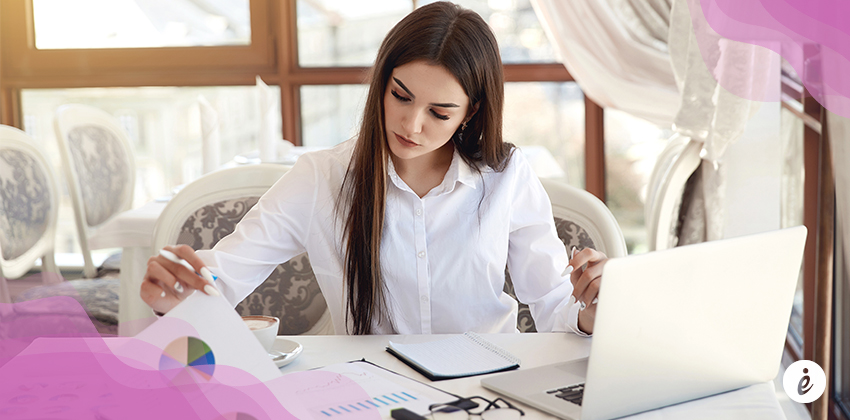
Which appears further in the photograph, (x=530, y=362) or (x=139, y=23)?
(x=139, y=23)

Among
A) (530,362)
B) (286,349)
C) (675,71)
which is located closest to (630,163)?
(675,71)

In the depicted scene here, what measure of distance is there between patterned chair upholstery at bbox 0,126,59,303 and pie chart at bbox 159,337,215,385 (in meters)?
1.66

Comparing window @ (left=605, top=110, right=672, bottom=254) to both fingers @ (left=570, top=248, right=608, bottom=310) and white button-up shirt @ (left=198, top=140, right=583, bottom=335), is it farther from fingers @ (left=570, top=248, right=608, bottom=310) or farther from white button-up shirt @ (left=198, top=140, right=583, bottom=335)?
fingers @ (left=570, top=248, right=608, bottom=310)

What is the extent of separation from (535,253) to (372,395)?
55cm

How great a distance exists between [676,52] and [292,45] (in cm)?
193

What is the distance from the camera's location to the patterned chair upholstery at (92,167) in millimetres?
2775

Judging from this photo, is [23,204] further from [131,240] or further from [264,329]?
[264,329]

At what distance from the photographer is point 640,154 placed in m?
3.34

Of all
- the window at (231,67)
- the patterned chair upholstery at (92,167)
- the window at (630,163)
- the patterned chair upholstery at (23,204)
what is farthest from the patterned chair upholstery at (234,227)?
the window at (630,163)

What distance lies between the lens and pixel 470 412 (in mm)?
821

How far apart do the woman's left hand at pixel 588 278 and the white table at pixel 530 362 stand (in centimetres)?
5

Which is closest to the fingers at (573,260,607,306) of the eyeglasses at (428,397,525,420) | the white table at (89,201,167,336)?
the eyeglasses at (428,397,525,420)

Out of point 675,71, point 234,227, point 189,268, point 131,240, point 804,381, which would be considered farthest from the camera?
point 675,71

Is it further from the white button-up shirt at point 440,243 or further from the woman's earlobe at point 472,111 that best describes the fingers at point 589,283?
the woman's earlobe at point 472,111
